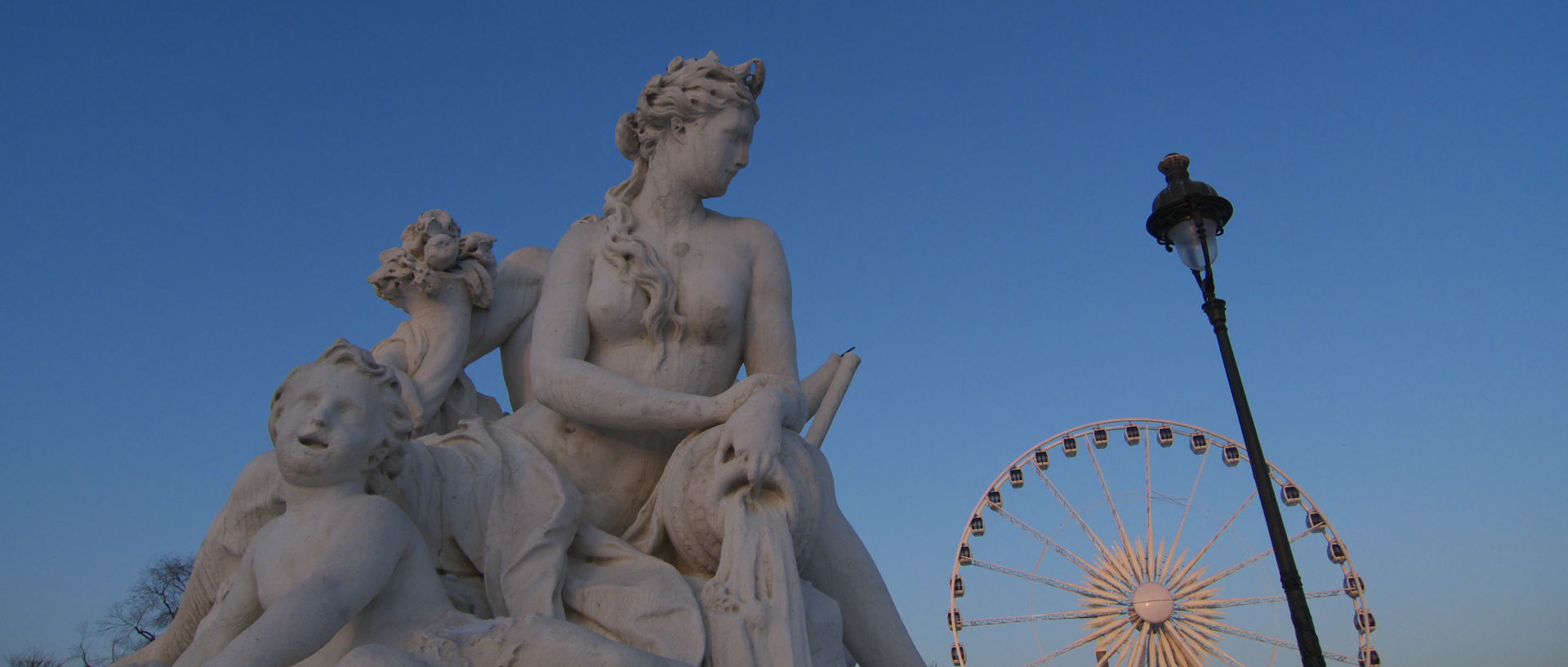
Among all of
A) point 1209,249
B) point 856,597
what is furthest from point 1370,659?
point 856,597

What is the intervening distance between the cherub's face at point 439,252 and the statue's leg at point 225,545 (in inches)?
46.2

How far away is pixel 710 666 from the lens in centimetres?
316

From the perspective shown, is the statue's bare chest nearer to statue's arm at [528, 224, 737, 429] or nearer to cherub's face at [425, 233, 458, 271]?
statue's arm at [528, 224, 737, 429]

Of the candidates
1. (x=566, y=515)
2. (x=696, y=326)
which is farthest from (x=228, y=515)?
(x=696, y=326)

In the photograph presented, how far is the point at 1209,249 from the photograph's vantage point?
26.4ft

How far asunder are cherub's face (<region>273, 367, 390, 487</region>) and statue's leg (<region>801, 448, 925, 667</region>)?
4.68 feet

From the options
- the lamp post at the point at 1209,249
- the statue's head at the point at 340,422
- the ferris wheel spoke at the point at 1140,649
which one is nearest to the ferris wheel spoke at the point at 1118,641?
the ferris wheel spoke at the point at 1140,649

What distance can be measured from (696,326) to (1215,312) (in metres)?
4.86

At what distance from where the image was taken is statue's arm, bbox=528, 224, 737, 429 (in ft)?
12.3

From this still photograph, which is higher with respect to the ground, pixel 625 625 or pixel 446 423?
pixel 446 423

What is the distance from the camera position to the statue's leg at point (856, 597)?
3.87 metres

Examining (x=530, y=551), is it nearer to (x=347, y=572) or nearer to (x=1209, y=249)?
(x=347, y=572)

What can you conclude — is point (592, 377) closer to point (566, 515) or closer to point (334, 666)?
point (566, 515)

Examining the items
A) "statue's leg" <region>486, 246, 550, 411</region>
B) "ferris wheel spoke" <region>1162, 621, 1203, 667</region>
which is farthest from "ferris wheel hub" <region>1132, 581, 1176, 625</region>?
"statue's leg" <region>486, 246, 550, 411</region>
